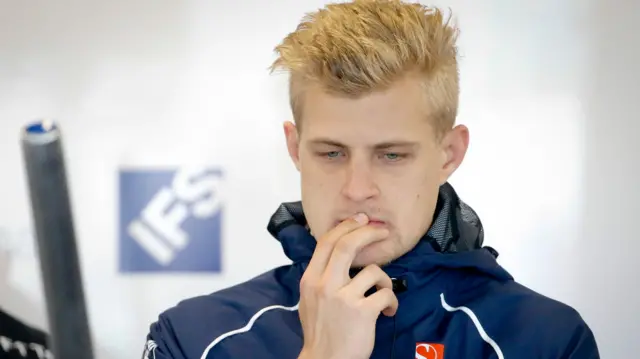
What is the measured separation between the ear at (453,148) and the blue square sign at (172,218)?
0.58m

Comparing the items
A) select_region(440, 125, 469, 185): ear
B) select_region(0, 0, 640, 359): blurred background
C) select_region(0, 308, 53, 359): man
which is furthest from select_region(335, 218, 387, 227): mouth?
select_region(0, 308, 53, 359): man

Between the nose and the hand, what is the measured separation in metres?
0.03

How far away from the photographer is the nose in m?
0.81

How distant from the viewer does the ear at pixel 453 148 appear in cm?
89

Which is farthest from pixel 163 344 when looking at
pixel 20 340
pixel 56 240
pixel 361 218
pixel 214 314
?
pixel 20 340

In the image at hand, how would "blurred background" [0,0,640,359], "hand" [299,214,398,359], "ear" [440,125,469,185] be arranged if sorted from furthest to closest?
1. "blurred background" [0,0,640,359]
2. "ear" [440,125,469,185]
3. "hand" [299,214,398,359]

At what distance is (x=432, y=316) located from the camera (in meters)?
0.90

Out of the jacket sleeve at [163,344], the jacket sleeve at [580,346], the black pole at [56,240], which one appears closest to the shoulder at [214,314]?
the jacket sleeve at [163,344]

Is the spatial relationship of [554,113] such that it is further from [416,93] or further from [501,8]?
[416,93]

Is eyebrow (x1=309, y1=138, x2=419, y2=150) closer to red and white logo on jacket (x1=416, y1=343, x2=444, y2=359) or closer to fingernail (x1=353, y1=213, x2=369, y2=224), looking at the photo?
fingernail (x1=353, y1=213, x2=369, y2=224)

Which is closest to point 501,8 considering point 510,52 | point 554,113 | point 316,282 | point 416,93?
point 510,52

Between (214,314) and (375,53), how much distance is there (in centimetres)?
41

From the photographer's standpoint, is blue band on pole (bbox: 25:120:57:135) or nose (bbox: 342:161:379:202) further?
blue band on pole (bbox: 25:120:57:135)

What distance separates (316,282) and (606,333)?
0.77 m
